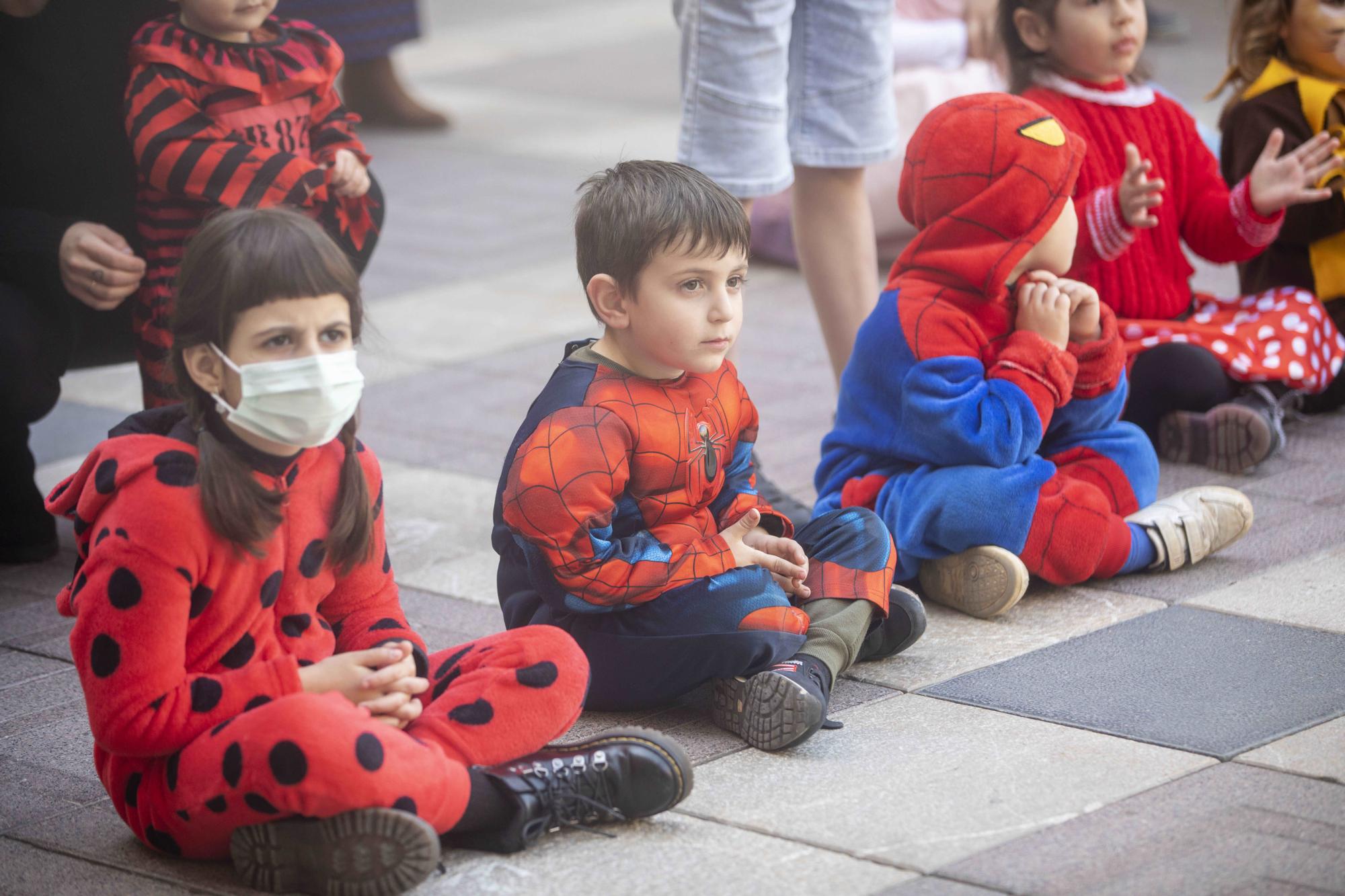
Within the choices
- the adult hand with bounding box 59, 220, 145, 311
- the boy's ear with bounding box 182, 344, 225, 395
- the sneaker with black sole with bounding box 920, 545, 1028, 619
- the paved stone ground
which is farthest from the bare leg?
the boy's ear with bounding box 182, 344, 225, 395

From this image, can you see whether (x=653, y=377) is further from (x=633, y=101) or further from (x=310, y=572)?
(x=633, y=101)

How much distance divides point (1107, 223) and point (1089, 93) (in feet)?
1.62

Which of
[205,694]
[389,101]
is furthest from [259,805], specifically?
[389,101]

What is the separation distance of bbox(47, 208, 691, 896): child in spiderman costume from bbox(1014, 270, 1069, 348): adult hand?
1.24m

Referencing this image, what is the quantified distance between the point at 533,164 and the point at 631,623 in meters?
5.77

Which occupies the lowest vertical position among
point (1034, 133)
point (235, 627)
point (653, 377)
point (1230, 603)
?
point (1230, 603)

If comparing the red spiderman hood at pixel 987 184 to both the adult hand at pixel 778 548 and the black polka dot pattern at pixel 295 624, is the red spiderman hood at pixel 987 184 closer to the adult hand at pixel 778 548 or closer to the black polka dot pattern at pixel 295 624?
the adult hand at pixel 778 548

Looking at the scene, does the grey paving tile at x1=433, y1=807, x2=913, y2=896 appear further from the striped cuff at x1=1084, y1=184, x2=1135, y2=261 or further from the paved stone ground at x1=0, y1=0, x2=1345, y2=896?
the striped cuff at x1=1084, y1=184, x2=1135, y2=261

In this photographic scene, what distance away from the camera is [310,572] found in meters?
2.34

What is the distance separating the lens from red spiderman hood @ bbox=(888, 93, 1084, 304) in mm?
3129

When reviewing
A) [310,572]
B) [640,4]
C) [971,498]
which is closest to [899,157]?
[971,498]

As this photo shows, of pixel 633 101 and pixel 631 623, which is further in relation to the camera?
pixel 633 101

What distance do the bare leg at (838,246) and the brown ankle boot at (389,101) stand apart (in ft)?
18.3

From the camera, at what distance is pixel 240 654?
2266 millimetres
